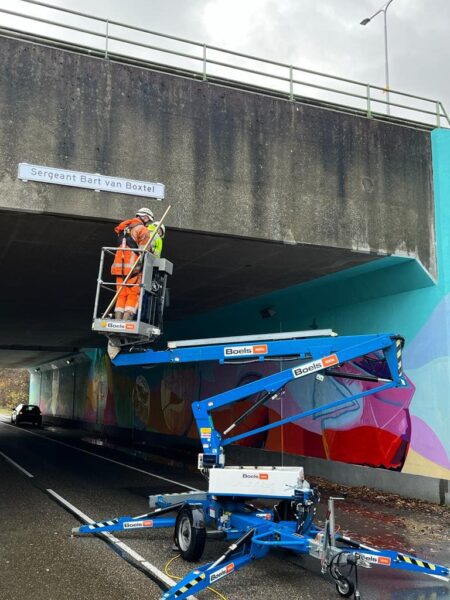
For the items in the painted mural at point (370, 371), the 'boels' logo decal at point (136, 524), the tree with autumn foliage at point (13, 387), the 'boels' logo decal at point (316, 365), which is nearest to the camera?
the 'boels' logo decal at point (316, 365)

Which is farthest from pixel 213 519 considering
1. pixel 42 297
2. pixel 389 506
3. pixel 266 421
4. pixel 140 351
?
pixel 42 297

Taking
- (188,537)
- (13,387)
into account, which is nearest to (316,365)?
(188,537)

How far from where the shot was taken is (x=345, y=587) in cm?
592

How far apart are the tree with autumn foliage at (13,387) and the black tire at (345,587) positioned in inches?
2855

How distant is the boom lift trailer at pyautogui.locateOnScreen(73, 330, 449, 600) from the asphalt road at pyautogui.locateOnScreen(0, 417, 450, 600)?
28 centimetres

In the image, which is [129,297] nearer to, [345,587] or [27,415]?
[345,587]

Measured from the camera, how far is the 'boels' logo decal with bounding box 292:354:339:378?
7.39m

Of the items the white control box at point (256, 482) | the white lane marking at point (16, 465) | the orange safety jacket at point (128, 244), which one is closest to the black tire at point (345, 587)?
the white control box at point (256, 482)

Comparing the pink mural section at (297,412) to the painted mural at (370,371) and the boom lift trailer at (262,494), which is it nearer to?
the painted mural at (370,371)

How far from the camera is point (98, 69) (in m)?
10.2

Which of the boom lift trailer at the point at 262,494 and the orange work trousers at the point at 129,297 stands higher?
the orange work trousers at the point at 129,297

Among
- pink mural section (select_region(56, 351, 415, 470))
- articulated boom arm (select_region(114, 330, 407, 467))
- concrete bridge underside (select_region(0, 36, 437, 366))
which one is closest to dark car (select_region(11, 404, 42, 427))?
pink mural section (select_region(56, 351, 415, 470))

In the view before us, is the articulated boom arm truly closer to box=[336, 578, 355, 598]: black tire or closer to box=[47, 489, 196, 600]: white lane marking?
box=[47, 489, 196, 600]: white lane marking

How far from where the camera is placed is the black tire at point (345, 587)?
233 inches
